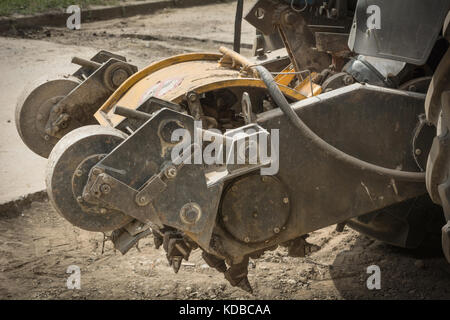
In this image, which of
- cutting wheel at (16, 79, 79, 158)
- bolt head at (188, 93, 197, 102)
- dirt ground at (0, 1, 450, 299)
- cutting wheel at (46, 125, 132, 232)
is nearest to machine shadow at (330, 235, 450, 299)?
dirt ground at (0, 1, 450, 299)

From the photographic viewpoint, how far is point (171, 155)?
267 cm

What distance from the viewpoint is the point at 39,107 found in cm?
375

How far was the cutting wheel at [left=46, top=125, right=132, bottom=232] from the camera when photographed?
2693 mm

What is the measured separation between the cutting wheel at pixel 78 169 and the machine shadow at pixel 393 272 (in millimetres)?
1625

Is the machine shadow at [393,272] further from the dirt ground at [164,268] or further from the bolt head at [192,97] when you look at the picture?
the bolt head at [192,97]

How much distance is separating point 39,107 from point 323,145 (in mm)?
1725

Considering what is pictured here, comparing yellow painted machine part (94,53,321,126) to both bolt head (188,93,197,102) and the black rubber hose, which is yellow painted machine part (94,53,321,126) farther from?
the black rubber hose

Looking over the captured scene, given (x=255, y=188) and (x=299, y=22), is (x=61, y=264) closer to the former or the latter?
(x=255, y=188)

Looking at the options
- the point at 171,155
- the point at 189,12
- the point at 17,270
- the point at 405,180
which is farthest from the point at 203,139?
the point at 189,12

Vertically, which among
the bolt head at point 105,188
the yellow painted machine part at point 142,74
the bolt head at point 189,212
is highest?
the yellow painted machine part at point 142,74

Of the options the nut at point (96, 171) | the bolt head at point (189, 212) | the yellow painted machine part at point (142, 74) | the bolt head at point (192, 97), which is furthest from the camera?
the yellow painted machine part at point (142, 74)

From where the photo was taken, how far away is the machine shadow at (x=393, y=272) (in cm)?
372

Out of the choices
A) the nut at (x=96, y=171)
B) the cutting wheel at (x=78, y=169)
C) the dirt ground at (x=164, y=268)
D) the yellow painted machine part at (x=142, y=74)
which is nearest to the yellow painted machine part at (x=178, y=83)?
the yellow painted machine part at (x=142, y=74)
